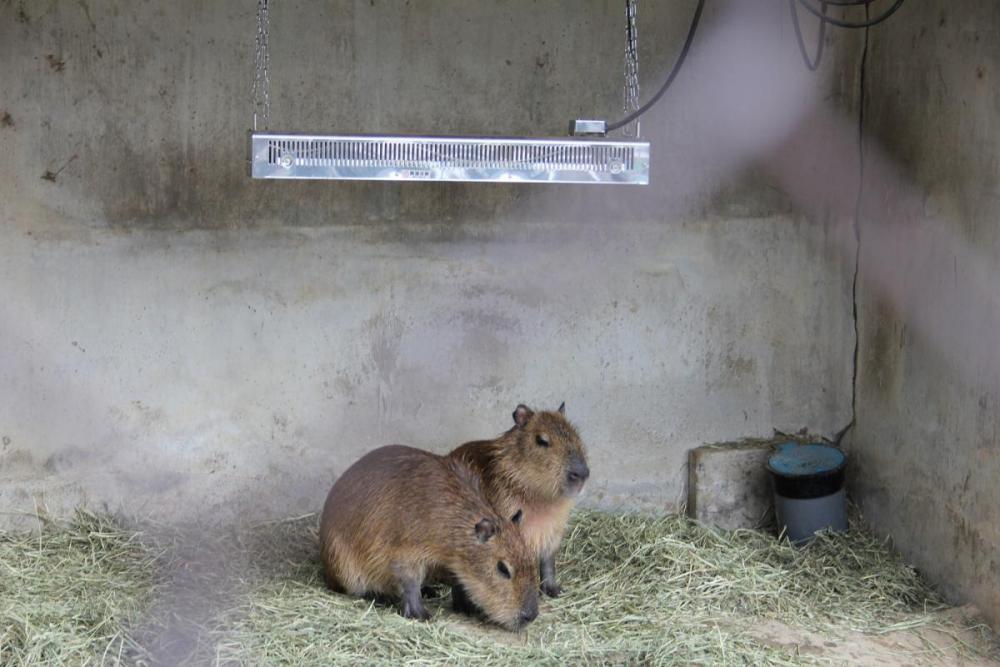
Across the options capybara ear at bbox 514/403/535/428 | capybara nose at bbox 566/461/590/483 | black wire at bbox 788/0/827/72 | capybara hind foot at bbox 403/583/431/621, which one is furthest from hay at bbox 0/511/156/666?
black wire at bbox 788/0/827/72

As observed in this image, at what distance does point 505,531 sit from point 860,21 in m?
3.05

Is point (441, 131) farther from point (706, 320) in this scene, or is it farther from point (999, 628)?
point (999, 628)

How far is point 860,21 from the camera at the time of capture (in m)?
6.29

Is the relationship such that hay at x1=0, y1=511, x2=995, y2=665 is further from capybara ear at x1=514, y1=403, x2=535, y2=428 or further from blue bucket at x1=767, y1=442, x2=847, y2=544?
capybara ear at x1=514, y1=403, x2=535, y2=428

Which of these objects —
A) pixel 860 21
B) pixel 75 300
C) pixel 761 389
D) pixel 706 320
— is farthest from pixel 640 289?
pixel 75 300

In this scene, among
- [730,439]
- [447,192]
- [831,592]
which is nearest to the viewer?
[831,592]

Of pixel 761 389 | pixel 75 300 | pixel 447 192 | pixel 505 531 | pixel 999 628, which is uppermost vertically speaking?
pixel 447 192

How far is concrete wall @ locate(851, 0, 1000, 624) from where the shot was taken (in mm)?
5359

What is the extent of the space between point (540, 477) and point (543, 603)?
0.52 meters

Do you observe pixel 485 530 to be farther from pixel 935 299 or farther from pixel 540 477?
pixel 935 299

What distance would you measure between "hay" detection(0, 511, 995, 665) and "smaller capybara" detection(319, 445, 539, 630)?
11 centimetres

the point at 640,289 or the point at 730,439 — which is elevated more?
the point at 640,289

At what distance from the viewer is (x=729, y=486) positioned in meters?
6.50

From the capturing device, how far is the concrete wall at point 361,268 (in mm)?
5801
